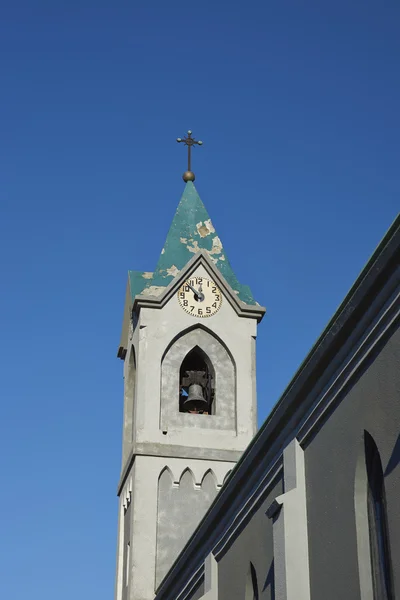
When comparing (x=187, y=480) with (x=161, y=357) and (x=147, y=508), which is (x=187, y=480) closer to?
(x=147, y=508)

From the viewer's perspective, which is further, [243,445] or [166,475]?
[243,445]

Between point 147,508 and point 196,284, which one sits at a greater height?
point 196,284

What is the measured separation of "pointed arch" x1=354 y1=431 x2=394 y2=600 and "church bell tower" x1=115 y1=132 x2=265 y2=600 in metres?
13.9

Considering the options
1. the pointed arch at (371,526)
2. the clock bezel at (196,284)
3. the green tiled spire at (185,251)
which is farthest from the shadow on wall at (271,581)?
the green tiled spire at (185,251)

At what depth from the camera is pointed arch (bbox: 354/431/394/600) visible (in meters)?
12.7

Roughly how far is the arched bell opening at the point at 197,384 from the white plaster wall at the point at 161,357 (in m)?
0.73

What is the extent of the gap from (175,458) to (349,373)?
46.3 feet

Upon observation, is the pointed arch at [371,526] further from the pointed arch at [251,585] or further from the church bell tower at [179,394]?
the church bell tower at [179,394]

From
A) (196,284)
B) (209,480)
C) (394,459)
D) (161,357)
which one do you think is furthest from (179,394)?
(394,459)

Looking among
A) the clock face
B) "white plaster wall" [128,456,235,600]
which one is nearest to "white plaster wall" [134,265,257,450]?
the clock face

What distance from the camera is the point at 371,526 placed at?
13.2m

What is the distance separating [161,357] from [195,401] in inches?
56.6

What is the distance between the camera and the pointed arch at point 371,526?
12.7 meters

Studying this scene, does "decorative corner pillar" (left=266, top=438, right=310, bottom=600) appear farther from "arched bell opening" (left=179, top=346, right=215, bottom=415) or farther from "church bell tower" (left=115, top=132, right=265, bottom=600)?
"arched bell opening" (left=179, top=346, right=215, bottom=415)
